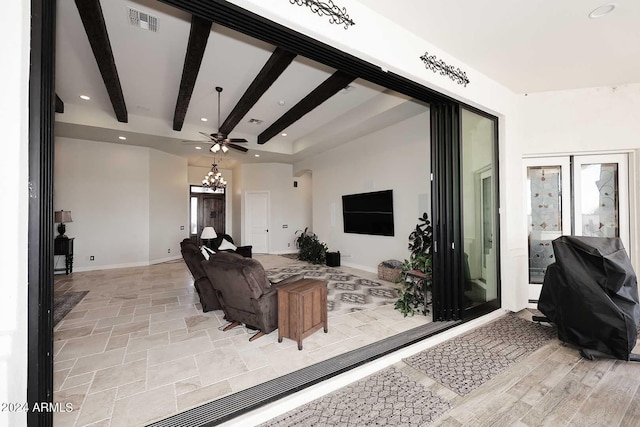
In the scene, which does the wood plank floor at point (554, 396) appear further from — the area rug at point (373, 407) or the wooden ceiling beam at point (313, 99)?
the wooden ceiling beam at point (313, 99)

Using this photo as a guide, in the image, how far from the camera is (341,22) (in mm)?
2018

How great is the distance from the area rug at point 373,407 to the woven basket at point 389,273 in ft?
10.2

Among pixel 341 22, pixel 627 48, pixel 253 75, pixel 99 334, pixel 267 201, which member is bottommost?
pixel 99 334

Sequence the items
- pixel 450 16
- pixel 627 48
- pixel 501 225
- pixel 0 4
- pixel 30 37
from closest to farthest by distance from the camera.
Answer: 1. pixel 0 4
2. pixel 30 37
3. pixel 450 16
4. pixel 627 48
5. pixel 501 225

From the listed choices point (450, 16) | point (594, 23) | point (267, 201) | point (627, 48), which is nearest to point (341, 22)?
point (450, 16)

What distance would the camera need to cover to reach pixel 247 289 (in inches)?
106

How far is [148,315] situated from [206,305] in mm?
775

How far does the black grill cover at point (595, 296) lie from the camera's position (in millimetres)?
2332

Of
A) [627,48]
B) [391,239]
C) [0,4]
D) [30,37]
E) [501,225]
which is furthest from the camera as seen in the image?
[391,239]

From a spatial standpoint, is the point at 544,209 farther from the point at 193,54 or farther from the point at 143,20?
the point at 143,20

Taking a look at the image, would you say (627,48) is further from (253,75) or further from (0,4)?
(0,4)

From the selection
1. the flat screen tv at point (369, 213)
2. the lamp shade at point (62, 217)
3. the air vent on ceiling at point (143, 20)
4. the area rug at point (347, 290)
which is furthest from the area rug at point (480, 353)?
the lamp shade at point (62, 217)

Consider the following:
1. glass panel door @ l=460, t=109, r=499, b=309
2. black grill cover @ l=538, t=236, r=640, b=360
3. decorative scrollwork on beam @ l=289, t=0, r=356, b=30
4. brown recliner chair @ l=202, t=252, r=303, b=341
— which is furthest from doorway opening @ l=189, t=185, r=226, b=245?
black grill cover @ l=538, t=236, r=640, b=360

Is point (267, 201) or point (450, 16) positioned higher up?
point (450, 16)
